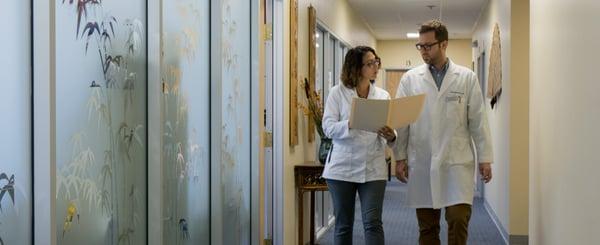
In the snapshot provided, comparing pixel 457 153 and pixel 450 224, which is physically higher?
pixel 457 153

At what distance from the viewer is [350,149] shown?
3.82 m

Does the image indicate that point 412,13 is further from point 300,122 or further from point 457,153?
point 457,153

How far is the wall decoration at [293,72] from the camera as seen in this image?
4805 mm

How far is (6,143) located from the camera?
1.85m

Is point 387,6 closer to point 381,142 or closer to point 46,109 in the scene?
point 381,142

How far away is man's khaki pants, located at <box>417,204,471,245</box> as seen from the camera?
3449 millimetres

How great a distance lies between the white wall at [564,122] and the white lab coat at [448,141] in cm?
29

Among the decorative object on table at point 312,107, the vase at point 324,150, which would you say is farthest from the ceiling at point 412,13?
the vase at point 324,150

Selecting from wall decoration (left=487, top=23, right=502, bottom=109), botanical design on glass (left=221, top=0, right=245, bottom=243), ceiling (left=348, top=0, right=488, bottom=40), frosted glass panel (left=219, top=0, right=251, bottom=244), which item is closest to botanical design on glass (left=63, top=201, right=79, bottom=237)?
frosted glass panel (left=219, top=0, right=251, bottom=244)

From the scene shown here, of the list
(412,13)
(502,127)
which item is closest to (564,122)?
(502,127)

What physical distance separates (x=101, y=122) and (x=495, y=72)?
5223mm

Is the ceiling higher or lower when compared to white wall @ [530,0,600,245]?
higher

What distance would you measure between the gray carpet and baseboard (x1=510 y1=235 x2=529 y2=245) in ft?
0.65

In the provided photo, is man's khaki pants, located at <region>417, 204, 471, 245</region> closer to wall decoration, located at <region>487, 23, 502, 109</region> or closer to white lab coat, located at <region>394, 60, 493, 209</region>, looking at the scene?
white lab coat, located at <region>394, 60, 493, 209</region>
